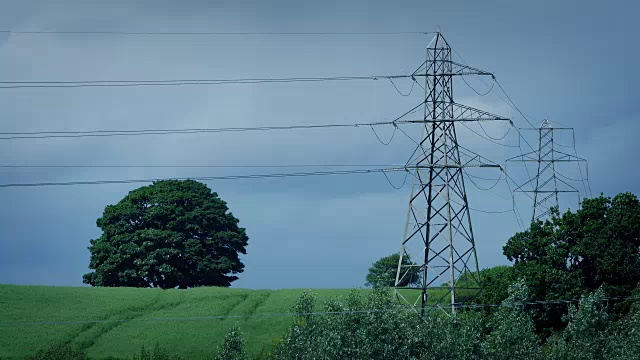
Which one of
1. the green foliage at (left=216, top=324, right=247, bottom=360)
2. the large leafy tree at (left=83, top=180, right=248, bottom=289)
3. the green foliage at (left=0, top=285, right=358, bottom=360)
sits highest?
the large leafy tree at (left=83, top=180, right=248, bottom=289)

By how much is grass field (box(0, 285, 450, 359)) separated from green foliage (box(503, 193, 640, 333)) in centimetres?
2254

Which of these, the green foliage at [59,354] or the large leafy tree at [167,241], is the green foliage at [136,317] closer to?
the green foliage at [59,354]

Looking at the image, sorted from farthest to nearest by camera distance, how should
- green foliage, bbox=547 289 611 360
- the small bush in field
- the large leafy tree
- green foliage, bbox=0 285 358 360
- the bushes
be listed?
1. the large leafy tree
2. green foliage, bbox=0 285 358 360
3. the small bush in field
4. green foliage, bbox=547 289 611 360
5. the bushes

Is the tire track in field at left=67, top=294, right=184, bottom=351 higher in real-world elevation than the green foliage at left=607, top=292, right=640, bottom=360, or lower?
higher

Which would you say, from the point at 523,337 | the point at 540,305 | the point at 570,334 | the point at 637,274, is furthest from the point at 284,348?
the point at 637,274

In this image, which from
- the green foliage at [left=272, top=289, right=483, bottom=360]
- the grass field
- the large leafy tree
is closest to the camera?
the green foliage at [left=272, top=289, right=483, bottom=360]

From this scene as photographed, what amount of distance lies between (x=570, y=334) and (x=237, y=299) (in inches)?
1643

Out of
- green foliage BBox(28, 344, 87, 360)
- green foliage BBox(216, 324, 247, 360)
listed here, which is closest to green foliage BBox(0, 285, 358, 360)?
green foliage BBox(28, 344, 87, 360)

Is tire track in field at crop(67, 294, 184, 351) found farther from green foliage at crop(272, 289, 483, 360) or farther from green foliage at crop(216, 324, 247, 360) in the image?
green foliage at crop(272, 289, 483, 360)

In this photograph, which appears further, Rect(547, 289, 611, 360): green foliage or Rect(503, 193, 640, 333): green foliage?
Rect(503, 193, 640, 333): green foliage

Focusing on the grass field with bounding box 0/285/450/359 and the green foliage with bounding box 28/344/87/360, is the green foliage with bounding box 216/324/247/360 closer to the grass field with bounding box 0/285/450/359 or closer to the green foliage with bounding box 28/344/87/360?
the grass field with bounding box 0/285/450/359

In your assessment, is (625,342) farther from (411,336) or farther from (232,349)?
(232,349)

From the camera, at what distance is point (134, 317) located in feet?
272

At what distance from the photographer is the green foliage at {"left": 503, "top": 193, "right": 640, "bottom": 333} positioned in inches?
2707
